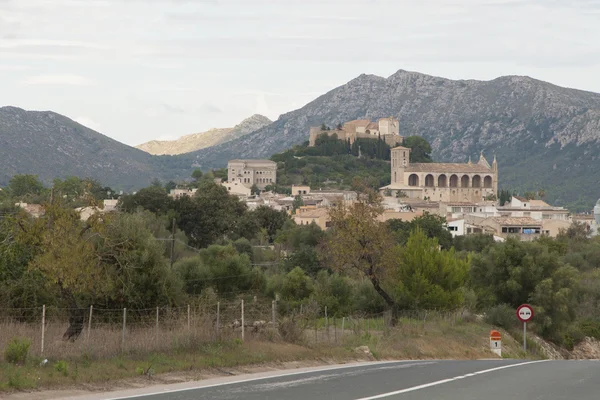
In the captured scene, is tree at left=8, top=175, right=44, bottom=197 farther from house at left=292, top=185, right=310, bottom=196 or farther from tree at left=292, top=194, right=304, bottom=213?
house at left=292, top=185, right=310, bottom=196

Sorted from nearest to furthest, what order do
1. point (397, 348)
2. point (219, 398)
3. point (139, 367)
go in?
point (219, 398)
point (139, 367)
point (397, 348)

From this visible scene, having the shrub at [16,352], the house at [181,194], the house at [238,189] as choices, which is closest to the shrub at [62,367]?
the shrub at [16,352]

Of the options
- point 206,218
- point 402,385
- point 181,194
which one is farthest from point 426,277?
point 181,194

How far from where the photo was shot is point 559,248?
78.7 metres

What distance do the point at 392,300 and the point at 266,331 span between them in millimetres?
16236

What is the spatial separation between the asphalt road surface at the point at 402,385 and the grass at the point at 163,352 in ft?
3.61

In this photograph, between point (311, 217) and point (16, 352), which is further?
point (311, 217)

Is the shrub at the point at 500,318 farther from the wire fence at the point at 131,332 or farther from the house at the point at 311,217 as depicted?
the house at the point at 311,217

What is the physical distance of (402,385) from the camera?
611 inches

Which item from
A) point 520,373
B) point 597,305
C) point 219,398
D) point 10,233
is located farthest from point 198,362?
point 597,305

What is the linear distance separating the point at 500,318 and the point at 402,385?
25206 mm

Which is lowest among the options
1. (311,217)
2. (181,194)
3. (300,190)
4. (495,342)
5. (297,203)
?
(495,342)

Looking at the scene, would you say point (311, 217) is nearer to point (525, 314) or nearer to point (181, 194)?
point (181, 194)

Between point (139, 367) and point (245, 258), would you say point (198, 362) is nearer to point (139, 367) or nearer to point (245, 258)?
point (139, 367)
